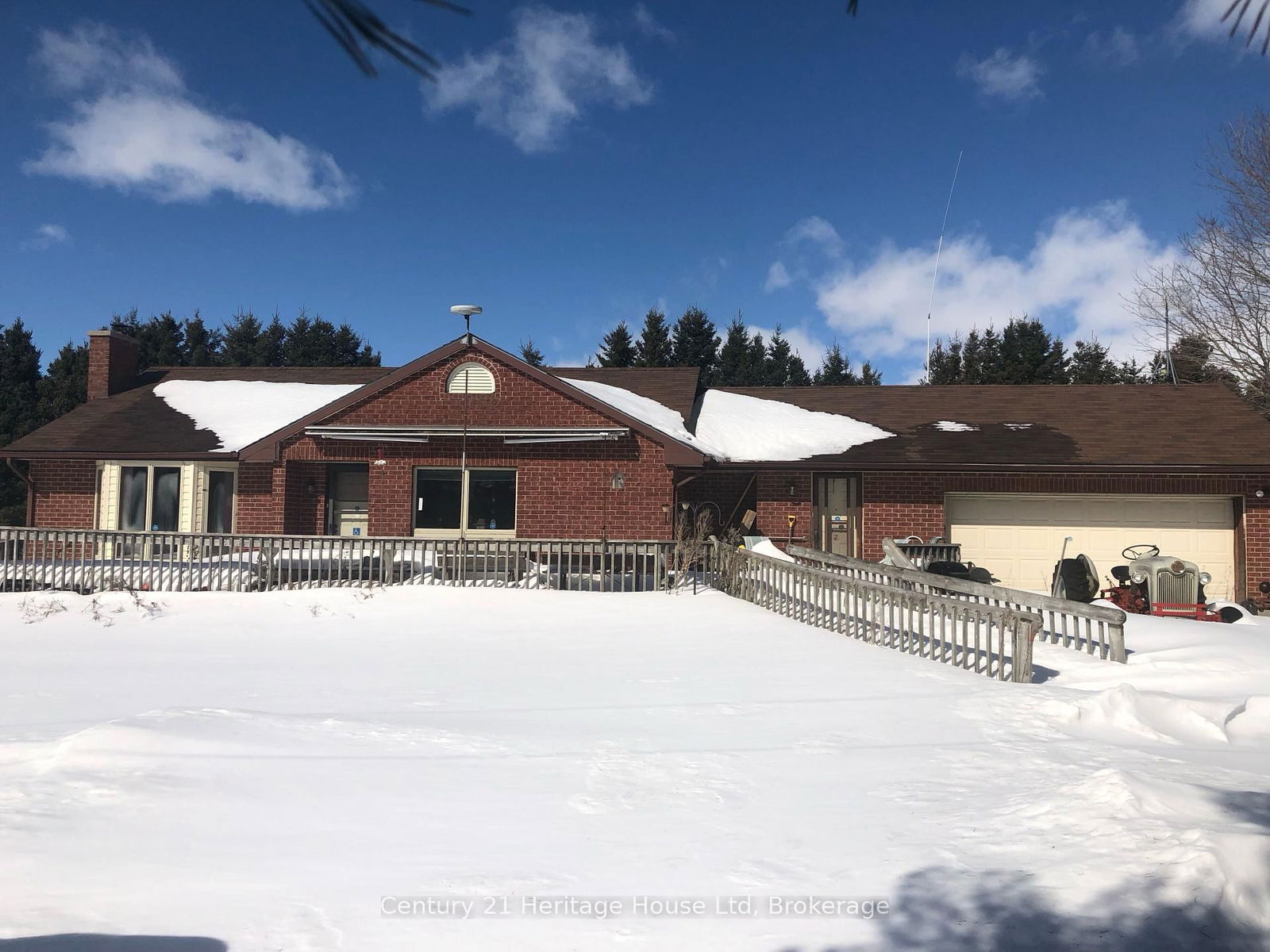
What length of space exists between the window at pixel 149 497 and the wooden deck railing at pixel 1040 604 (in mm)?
13427

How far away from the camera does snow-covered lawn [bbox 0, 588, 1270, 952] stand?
3219 millimetres

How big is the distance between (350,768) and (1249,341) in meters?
28.5

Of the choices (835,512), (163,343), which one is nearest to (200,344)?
(163,343)

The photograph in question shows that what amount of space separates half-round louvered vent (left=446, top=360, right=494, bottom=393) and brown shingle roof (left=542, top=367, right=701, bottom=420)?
3348mm

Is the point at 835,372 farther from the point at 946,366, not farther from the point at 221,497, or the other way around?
the point at 221,497

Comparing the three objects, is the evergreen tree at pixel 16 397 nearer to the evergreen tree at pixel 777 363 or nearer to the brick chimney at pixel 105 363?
the brick chimney at pixel 105 363

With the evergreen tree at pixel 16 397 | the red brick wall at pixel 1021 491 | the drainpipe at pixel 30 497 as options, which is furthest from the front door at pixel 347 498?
the evergreen tree at pixel 16 397

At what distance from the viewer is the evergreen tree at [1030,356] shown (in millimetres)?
40781

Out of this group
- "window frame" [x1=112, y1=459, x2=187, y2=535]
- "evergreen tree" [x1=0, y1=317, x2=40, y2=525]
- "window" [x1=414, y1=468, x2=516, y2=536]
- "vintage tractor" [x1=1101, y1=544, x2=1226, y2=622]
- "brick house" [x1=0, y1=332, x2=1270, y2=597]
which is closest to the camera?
"vintage tractor" [x1=1101, y1=544, x2=1226, y2=622]

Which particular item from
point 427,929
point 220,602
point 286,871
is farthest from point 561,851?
point 220,602

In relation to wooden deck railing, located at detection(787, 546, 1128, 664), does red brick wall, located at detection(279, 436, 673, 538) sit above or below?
above

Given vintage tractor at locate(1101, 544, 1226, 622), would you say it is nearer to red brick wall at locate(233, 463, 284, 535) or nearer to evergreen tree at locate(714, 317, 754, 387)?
red brick wall at locate(233, 463, 284, 535)

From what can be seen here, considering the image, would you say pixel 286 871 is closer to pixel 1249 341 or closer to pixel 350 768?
pixel 350 768

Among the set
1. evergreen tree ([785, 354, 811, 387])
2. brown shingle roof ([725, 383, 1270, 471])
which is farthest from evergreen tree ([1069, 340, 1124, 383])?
brown shingle roof ([725, 383, 1270, 471])
